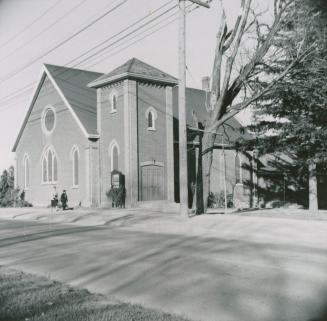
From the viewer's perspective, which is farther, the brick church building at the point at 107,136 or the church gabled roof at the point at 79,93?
the church gabled roof at the point at 79,93

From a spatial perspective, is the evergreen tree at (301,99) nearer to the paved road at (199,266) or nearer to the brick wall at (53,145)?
the paved road at (199,266)

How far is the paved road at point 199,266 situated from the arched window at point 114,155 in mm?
13028

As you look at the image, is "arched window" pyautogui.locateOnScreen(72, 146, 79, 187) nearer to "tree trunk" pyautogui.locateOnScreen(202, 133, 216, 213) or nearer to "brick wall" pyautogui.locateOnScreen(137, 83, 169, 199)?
"brick wall" pyautogui.locateOnScreen(137, 83, 169, 199)

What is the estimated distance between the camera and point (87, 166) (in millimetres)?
29828

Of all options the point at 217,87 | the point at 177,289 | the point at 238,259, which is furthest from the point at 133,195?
the point at 177,289

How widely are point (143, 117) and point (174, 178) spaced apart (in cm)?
543

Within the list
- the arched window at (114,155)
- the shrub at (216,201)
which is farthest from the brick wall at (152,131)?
the shrub at (216,201)

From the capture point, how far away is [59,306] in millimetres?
6027

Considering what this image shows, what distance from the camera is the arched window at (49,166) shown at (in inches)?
1351

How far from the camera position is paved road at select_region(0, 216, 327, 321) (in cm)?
643

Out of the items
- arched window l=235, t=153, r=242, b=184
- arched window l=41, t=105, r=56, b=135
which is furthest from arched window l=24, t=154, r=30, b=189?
arched window l=235, t=153, r=242, b=184

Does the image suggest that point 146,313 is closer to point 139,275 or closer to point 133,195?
point 139,275

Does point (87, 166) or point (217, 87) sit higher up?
point (217, 87)

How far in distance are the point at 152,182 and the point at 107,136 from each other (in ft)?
13.9
